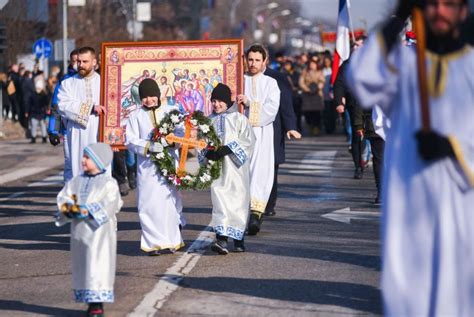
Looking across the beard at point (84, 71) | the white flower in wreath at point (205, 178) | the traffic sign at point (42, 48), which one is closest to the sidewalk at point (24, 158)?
the traffic sign at point (42, 48)

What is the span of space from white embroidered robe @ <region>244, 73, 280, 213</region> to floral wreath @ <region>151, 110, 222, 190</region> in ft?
5.82

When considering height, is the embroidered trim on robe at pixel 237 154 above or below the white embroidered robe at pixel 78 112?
below

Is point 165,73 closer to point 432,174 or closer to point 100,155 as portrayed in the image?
point 100,155

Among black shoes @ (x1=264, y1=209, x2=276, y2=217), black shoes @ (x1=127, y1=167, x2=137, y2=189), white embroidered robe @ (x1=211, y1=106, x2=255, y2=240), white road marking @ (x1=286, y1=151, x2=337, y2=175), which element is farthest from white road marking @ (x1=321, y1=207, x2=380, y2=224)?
white road marking @ (x1=286, y1=151, x2=337, y2=175)

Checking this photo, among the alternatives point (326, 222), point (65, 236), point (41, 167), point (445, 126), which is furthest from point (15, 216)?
point (445, 126)

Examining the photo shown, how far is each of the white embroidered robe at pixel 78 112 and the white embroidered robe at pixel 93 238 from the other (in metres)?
5.10

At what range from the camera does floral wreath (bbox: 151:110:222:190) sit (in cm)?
1222

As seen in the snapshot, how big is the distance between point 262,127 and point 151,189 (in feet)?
7.76

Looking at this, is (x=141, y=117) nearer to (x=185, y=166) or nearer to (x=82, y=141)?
(x=185, y=166)

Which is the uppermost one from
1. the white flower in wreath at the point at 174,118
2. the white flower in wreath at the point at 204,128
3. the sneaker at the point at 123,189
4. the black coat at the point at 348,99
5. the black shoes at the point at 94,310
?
the black coat at the point at 348,99

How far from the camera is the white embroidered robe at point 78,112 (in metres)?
14.4

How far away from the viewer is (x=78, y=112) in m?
14.4

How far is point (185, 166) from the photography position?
40.5ft

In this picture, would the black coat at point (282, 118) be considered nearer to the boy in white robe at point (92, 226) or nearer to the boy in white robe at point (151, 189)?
the boy in white robe at point (151, 189)
